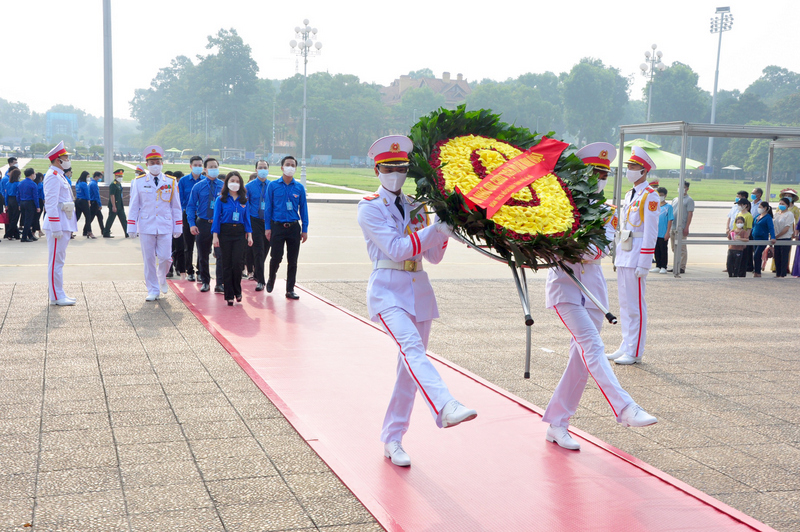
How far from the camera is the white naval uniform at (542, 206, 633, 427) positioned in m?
4.48

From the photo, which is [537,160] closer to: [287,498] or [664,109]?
[287,498]

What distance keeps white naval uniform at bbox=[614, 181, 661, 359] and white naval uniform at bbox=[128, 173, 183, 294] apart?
6.38 m

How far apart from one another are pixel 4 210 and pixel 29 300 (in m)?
10.8

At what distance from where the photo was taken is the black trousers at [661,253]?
14922mm

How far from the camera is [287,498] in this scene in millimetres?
3959

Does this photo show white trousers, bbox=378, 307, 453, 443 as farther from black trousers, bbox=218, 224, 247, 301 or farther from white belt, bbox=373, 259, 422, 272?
black trousers, bbox=218, 224, 247, 301

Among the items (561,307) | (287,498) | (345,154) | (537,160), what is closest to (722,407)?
(561,307)

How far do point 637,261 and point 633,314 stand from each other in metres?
0.56

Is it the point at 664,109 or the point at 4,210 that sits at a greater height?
the point at 664,109

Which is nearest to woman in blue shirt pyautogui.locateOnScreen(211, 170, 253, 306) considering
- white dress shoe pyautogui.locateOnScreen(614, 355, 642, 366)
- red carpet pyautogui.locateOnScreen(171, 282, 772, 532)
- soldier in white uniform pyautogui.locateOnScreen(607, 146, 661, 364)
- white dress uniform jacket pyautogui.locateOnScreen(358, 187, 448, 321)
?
red carpet pyautogui.locateOnScreen(171, 282, 772, 532)

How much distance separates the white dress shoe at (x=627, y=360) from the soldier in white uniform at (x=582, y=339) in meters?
2.44

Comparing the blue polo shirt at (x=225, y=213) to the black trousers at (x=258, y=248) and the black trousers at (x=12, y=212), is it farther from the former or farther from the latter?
the black trousers at (x=12, y=212)

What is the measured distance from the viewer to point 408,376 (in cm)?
440

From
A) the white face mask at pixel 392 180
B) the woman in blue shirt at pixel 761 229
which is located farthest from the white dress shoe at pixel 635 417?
the woman in blue shirt at pixel 761 229
